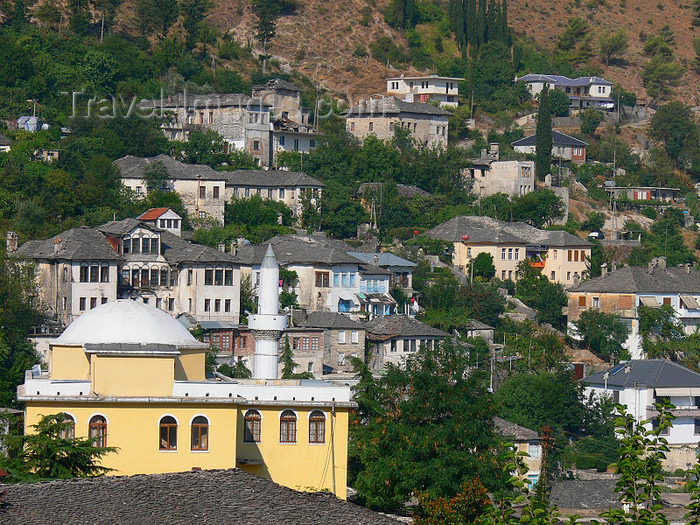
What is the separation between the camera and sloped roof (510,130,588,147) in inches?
4311

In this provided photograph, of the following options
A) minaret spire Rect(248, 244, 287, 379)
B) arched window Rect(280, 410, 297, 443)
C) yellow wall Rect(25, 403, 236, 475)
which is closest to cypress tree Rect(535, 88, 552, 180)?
minaret spire Rect(248, 244, 287, 379)

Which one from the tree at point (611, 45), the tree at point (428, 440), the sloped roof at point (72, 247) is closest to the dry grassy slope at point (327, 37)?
the tree at point (611, 45)

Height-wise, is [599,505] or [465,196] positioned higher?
[465,196]

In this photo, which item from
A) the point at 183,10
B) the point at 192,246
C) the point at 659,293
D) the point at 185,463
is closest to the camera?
the point at 185,463

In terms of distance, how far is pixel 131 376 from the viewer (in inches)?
1613

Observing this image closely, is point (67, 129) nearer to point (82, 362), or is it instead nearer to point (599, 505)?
point (599, 505)

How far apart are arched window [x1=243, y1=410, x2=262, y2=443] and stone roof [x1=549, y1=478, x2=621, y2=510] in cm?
2138

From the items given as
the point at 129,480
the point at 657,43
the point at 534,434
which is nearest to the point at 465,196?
A: the point at 534,434

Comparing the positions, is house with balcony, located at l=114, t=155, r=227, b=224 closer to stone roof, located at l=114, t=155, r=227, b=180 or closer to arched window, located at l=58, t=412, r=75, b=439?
stone roof, located at l=114, t=155, r=227, b=180

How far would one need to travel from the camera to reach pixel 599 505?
203ft

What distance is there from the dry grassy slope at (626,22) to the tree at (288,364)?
77839 millimetres

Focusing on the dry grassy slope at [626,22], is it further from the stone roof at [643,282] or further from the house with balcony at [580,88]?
the stone roof at [643,282]

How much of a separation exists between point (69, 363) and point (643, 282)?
5236cm

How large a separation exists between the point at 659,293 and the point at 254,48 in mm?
44913
